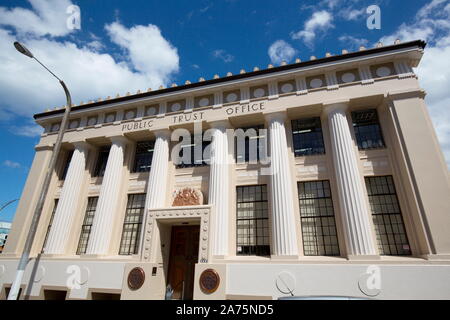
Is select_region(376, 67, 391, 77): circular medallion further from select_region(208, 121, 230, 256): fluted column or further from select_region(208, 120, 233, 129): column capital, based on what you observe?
select_region(208, 121, 230, 256): fluted column

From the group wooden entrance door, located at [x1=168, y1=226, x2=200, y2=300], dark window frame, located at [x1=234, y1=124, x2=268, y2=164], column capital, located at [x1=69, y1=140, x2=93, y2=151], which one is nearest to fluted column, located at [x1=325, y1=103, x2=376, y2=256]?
dark window frame, located at [x1=234, y1=124, x2=268, y2=164]

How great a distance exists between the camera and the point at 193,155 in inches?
595

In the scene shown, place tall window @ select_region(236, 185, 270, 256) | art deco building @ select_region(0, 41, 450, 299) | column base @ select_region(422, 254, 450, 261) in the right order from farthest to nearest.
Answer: tall window @ select_region(236, 185, 270, 256), art deco building @ select_region(0, 41, 450, 299), column base @ select_region(422, 254, 450, 261)

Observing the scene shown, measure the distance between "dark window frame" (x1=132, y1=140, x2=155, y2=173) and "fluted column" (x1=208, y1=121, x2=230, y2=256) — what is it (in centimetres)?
513

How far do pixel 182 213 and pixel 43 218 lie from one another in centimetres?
1065

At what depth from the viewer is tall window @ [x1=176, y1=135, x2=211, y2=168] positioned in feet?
48.1

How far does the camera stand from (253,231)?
12.2m

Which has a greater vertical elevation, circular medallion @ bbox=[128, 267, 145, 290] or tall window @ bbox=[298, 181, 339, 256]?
tall window @ bbox=[298, 181, 339, 256]

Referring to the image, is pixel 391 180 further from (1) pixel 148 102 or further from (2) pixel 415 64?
(1) pixel 148 102

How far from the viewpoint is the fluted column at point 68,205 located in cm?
1406

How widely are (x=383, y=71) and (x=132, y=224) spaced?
16.9m

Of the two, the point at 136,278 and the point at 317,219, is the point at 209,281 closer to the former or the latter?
the point at 136,278
